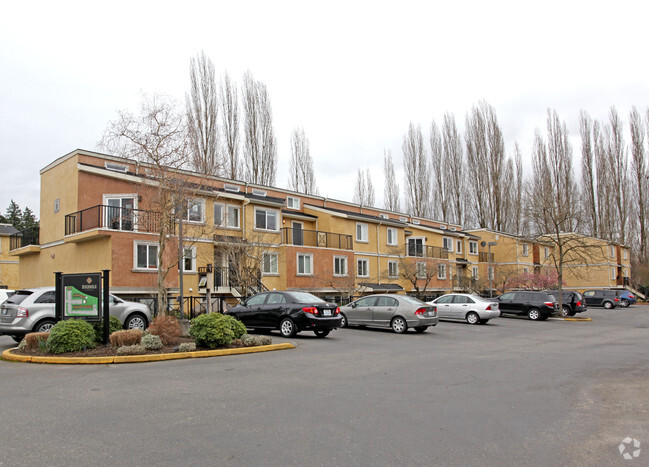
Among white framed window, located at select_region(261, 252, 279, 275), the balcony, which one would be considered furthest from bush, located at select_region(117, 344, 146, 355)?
the balcony

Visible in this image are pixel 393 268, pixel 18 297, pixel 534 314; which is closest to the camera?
pixel 18 297

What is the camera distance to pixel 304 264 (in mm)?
32031

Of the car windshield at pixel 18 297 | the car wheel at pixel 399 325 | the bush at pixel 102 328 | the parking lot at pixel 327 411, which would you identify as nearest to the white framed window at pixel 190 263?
the car windshield at pixel 18 297

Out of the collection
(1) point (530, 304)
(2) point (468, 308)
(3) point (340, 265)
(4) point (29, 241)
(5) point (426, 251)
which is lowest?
(1) point (530, 304)

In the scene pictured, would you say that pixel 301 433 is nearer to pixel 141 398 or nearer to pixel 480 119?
pixel 141 398

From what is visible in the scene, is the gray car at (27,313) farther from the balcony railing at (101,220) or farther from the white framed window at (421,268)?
the white framed window at (421,268)

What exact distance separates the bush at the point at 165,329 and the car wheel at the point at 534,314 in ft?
71.8

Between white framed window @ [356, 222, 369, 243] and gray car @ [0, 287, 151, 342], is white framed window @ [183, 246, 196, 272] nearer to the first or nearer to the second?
gray car @ [0, 287, 151, 342]

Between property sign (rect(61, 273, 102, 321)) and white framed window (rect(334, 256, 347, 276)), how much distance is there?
22186mm

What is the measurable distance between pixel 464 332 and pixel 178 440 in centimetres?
1682

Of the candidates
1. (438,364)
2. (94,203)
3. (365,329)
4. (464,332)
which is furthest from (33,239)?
(438,364)

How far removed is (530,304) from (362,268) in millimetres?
12524

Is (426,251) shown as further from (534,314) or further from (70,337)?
(70,337)

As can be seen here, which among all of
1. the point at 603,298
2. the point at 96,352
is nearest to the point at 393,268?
the point at 603,298
